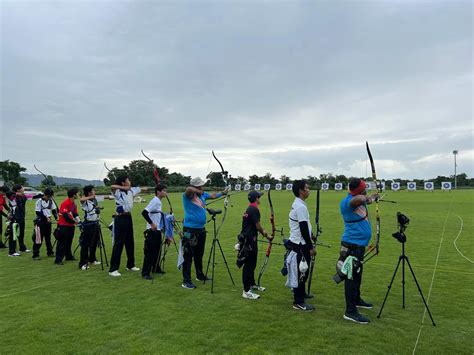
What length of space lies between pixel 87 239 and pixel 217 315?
4.34 m

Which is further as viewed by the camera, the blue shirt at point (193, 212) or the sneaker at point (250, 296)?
the blue shirt at point (193, 212)

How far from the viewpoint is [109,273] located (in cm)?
731

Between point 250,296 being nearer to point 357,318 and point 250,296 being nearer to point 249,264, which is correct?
point 249,264

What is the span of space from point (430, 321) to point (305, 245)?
187 cm

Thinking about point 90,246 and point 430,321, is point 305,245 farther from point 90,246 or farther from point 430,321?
point 90,246

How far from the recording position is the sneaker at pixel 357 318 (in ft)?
15.6

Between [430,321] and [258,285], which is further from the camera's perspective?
[258,285]

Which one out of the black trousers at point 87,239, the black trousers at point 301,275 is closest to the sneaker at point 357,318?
the black trousers at point 301,275

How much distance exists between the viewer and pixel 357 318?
188 inches

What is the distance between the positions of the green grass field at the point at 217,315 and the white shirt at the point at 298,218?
3.39ft

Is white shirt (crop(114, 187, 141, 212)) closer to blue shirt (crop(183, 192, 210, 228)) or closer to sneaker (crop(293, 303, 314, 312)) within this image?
blue shirt (crop(183, 192, 210, 228))

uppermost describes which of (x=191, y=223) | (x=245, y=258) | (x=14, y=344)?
(x=191, y=223)

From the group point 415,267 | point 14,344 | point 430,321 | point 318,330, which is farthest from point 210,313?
point 415,267

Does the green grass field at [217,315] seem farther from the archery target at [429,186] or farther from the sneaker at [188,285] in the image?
the archery target at [429,186]
